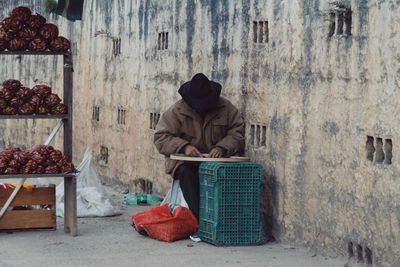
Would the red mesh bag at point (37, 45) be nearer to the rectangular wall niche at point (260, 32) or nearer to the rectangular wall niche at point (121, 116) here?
the rectangular wall niche at point (260, 32)

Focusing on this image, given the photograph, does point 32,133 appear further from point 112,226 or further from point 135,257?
point 135,257

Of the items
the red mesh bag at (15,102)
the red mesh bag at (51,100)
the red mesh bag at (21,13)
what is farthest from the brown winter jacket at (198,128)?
the red mesh bag at (21,13)

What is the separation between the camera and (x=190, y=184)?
1154 cm

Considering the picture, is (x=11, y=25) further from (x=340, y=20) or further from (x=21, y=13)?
(x=340, y=20)

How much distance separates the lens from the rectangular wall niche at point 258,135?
11.5 metres

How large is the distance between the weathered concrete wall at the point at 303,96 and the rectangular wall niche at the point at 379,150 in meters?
0.05

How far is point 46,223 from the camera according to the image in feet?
39.4

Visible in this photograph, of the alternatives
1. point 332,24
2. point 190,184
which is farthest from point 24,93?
point 332,24

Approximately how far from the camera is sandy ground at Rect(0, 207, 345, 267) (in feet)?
32.9

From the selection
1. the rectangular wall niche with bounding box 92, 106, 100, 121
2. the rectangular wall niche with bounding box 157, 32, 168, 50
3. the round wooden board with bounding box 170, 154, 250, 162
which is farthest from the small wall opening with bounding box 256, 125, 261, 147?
the rectangular wall niche with bounding box 92, 106, 100, 121

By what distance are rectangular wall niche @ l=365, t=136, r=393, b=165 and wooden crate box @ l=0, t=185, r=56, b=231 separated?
3.97 metres

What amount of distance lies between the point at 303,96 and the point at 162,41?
4802 millimetres


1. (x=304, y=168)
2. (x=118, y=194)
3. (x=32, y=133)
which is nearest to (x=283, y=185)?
(x=304, y=168)

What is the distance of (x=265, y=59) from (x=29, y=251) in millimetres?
2912
